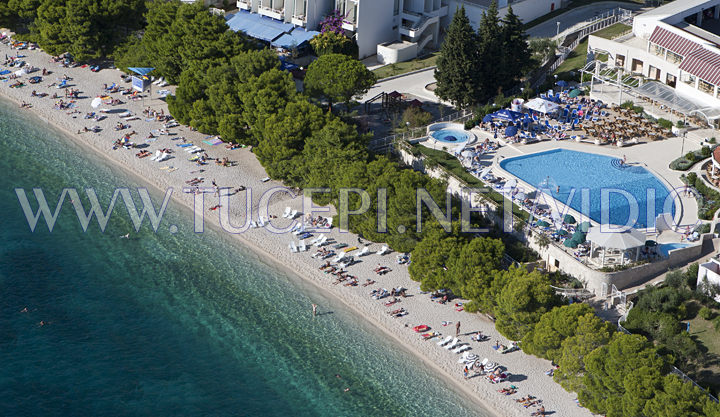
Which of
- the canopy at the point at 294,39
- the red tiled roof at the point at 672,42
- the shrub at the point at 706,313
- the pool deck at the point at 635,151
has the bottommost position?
the shrub at the point at 706,313

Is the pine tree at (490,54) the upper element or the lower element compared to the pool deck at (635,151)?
upper

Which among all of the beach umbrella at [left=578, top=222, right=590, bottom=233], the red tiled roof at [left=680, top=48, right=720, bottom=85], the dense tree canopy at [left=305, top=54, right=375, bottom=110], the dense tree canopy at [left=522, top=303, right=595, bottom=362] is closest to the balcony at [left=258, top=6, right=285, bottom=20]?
the dense tree canopy at [left=305, top=54, right=375, bottom=110]

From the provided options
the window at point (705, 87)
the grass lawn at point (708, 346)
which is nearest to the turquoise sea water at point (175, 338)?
the grass lawn at point (708, 346)

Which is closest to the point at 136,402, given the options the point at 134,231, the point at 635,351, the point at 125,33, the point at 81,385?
the point at 81,385

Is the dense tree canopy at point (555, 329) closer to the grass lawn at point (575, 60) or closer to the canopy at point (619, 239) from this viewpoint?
the canopy at point (619, 239)

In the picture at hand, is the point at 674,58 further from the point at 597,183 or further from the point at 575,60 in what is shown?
the point at 597,183

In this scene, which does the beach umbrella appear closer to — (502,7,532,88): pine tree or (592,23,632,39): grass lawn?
(502,7,532,88): pine tree

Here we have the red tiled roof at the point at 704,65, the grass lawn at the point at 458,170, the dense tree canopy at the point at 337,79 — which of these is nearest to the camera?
the grass lawn at the point at 458,170
